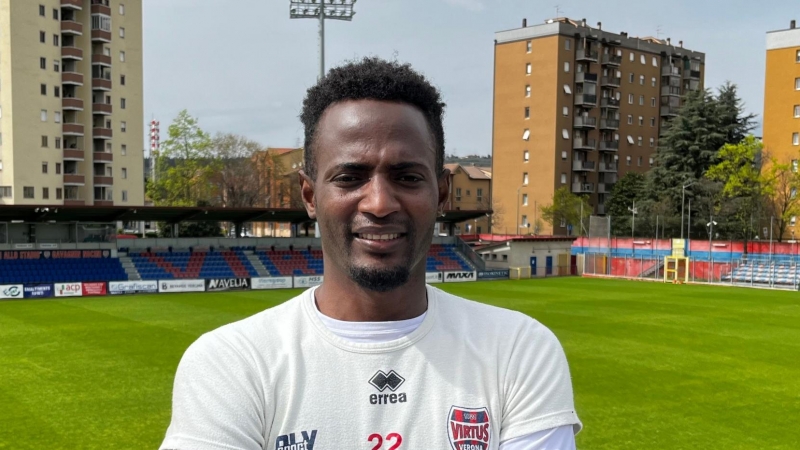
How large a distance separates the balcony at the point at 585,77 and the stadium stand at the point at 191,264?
48.3 m

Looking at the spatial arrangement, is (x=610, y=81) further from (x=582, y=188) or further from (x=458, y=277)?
(x=458, y=277)

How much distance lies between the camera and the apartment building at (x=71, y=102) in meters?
62.0

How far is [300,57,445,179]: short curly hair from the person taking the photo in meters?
2.44

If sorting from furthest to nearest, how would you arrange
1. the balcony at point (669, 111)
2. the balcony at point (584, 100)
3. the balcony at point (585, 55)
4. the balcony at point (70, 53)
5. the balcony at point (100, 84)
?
the balcony at point (669, 111) < the balcony at point (584, 100) < the balcony at point (585, 55) < the balcony at point (100, 84) < the balcony at point (70, 53)

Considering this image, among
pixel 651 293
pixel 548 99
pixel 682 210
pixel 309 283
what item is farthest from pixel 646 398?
pixel 548 99

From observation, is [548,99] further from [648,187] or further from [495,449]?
[495,449]

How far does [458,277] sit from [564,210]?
2794 centimetres

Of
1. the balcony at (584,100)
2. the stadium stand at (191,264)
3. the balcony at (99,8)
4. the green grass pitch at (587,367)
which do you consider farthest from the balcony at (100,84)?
the balcony at (584,100)

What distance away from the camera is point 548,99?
80062mm

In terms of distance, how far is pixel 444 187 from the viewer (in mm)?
2689

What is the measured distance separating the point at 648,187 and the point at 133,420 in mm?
64070

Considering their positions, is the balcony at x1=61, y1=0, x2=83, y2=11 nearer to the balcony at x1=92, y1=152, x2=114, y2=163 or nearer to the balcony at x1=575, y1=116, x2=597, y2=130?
the balcony at x1=92, y1=152, x2=114, y2=163

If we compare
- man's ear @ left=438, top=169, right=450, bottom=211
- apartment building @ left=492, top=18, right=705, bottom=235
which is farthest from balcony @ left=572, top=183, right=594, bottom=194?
man's ear @ left=438, top=169, right=450, bottom=211

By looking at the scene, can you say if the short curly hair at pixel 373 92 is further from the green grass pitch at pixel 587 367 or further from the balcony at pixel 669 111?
the balcony at pixel 669 111
